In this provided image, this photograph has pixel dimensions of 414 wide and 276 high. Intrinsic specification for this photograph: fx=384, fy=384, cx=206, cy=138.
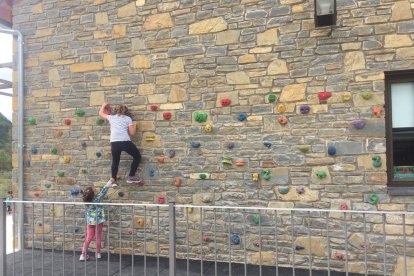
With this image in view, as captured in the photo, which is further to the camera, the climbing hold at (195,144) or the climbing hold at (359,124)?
the climbing hold at (195,144)

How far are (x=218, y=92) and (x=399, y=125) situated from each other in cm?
237

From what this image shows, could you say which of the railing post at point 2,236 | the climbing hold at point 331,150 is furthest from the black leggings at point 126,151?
the climbing hold at point 331,150

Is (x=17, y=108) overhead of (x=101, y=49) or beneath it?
beneath

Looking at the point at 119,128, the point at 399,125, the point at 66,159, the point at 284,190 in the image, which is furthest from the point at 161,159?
the point at 399,125

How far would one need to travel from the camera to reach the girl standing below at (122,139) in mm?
5602

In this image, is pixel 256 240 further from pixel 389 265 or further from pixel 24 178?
pixel 24 178

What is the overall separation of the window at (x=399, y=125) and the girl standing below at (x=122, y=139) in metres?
3.43

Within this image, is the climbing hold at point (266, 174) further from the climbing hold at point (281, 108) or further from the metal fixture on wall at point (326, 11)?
the metal fixture on wall at point (326, 11)

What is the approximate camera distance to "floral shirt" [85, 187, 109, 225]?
5375 mm

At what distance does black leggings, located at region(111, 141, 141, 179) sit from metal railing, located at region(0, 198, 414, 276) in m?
0.60

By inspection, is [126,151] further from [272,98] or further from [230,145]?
[272,98]

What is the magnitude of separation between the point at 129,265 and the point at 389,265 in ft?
11.0

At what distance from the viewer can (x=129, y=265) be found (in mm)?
5316

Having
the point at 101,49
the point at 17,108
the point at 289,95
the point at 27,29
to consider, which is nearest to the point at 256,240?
the point at 289,95
